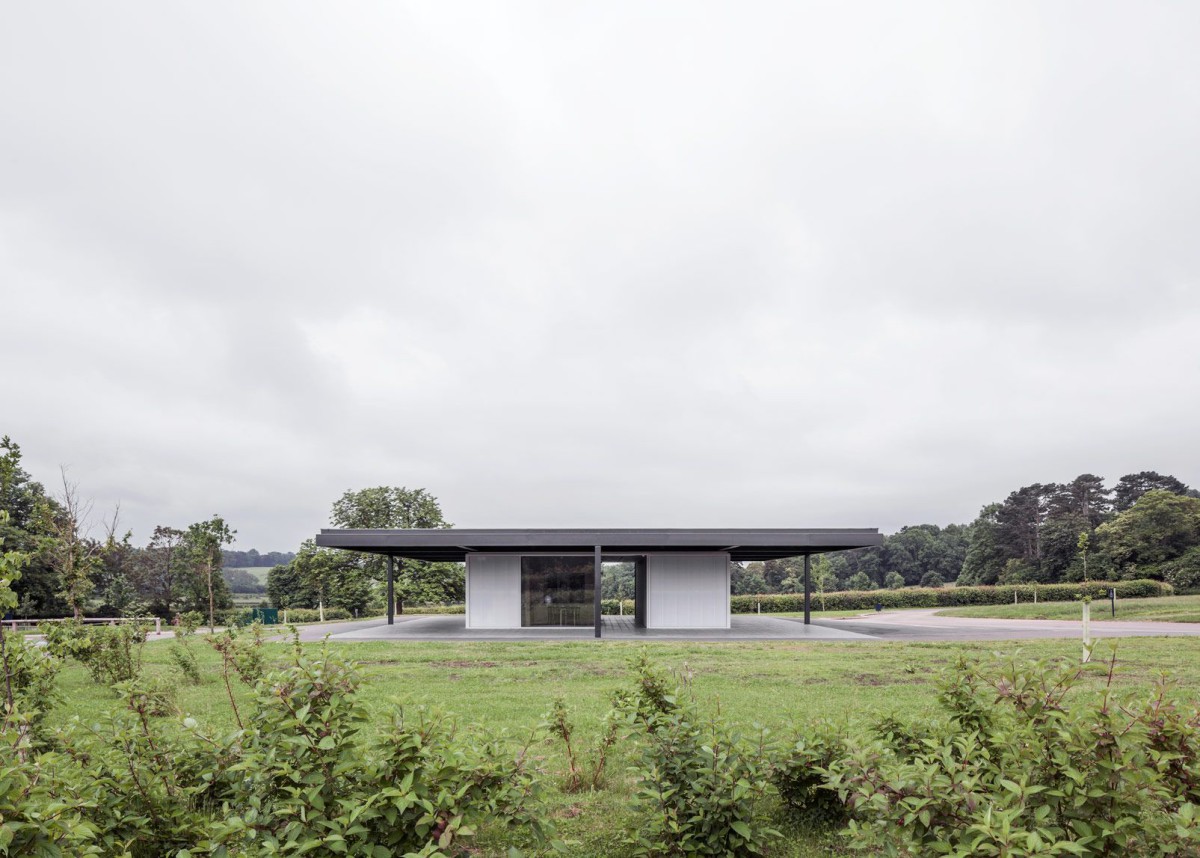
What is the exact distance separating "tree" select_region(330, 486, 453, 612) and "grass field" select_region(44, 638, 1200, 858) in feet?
66.4

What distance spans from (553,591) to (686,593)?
5247 mm

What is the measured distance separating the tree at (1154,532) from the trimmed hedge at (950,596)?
588 centimetres

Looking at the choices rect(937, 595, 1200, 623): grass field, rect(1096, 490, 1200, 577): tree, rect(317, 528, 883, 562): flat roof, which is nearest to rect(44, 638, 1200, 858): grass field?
rect(317, 528, 883, 562): flat roof

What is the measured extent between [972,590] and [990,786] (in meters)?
50.6

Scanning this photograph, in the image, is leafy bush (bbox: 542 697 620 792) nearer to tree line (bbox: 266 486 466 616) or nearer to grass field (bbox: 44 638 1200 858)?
grass field (bbox: 44 638 1200 858)

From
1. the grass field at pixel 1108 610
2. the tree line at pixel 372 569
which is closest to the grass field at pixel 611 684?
the grass field at pixel 1108 610

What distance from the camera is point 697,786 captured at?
12.2 feet

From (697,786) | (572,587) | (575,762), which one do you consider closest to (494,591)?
(572,587)

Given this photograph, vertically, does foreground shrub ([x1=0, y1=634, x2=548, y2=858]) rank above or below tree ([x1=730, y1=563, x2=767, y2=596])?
above

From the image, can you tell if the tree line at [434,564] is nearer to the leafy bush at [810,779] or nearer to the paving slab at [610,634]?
the paving slab at [610,634]

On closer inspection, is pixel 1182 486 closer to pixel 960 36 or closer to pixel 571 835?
pixel 960 36

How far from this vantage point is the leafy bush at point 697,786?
3.73 meters

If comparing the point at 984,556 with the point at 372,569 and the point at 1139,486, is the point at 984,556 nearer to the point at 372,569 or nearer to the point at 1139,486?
the point at 1139,486

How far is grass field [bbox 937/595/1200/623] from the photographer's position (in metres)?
31.1
